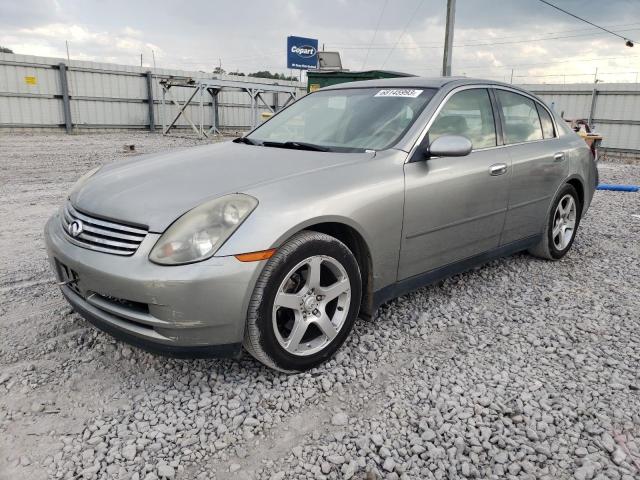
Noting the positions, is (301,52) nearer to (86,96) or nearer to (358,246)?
(86,96)

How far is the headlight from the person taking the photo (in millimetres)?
2201

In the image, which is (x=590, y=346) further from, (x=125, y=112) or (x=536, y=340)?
(x=125, y=112)

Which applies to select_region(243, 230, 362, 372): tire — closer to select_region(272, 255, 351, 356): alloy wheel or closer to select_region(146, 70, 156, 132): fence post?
select_region(272, 255, 351, 356): alloy wheel

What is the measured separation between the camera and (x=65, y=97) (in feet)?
58.7

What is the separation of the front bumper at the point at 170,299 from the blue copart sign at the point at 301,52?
30.2 meters

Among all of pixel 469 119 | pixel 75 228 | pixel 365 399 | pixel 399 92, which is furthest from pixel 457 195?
pixel 75 228

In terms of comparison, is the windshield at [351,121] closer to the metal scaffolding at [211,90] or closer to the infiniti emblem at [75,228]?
the infiniti emblem at [75,228]

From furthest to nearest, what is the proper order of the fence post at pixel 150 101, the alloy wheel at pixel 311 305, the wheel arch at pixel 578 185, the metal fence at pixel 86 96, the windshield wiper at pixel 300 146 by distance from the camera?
the fence post at pixel 150 101 < the metal fence at pixel 86 96 < the wheel arch at pixel 578 185 < the windshield wiper at pixel 300 146 < the alloy wheel at pixel 311 305

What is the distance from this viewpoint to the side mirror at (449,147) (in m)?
2.96

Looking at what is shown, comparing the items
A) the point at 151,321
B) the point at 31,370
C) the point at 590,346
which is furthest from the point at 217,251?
the point at 590,346

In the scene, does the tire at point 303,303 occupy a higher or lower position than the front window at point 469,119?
lower

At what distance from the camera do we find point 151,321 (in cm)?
224

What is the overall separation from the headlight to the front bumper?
0.04 metres

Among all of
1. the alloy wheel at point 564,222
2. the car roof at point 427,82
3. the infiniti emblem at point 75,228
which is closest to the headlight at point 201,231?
the infiniti emblem at point 75,228
